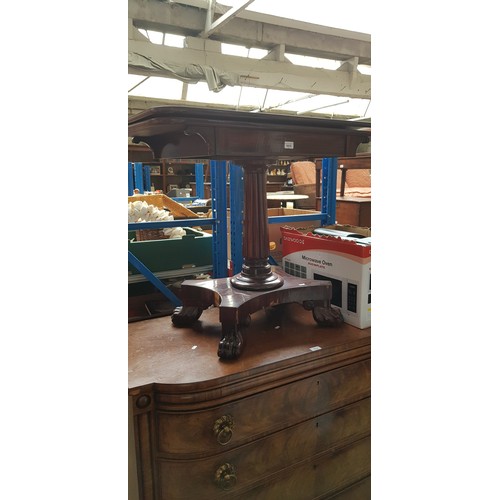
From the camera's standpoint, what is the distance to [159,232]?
1868 millimetres

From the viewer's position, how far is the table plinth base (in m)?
0.97

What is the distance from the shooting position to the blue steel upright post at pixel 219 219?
1.57m

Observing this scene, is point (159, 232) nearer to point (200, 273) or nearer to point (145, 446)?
point (200, 273)

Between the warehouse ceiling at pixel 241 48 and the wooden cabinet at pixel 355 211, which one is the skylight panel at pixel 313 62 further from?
the wooden cabinet at pixel 355 211

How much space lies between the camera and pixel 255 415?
37.3 inches

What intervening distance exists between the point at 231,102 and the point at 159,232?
18.4ft

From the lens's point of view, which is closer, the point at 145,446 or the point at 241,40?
the point at 145,446

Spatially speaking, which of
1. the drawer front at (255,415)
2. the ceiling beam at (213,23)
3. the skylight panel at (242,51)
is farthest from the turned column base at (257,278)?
the skylight panel at (242,51)

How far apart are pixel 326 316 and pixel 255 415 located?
13.6 inches

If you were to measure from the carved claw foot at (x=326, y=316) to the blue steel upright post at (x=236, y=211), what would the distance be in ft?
1.65

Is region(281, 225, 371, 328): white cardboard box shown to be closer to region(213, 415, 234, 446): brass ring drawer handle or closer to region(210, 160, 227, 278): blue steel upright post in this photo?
region(210, 160, 227, 278): blue steel upright post
